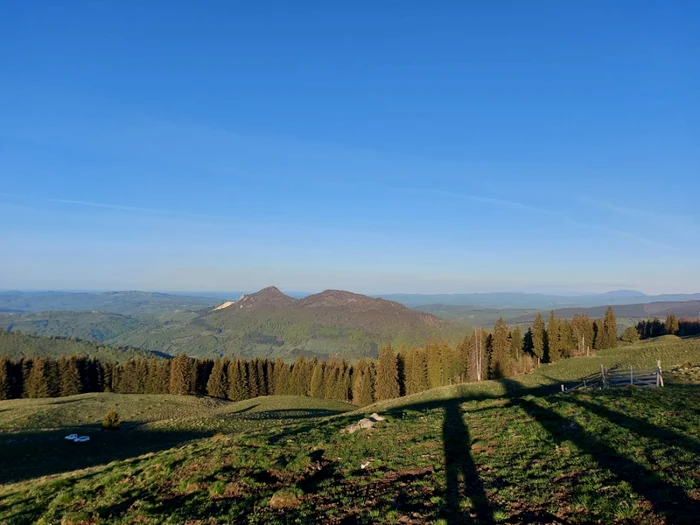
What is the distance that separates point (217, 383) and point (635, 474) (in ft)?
295

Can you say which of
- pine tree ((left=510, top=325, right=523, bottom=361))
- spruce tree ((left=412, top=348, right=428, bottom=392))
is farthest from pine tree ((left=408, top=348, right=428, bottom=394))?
pine tree ((left=510, top=325, right=523, bottom=361))

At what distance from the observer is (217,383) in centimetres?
8981

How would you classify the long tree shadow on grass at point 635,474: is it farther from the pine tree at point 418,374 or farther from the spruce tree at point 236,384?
the spruce tree at point 236,384

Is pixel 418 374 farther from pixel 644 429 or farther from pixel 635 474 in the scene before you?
pixel 635 474

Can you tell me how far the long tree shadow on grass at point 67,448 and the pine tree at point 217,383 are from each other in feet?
180

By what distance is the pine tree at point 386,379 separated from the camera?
82875mm

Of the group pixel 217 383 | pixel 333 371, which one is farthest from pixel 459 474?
pixel 217 383

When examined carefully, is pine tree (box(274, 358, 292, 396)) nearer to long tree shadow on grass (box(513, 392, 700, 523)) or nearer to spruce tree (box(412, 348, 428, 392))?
spruce tree (box(412, 348, 428, 392))

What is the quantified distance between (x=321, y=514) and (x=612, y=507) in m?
7.37

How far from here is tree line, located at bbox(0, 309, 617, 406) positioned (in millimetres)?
80688

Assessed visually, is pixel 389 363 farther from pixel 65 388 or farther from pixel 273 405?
pixel 65 388

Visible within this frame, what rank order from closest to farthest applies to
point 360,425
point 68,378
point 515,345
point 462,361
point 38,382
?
point 360,425
point 38,382
point 68,378
point 462,361
point 515,345

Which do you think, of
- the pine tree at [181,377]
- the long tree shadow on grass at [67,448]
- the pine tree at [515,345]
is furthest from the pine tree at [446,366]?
the long tree shadow on grass at [67,448]

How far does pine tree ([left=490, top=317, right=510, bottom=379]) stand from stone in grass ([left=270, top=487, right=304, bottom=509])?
7032 cm
